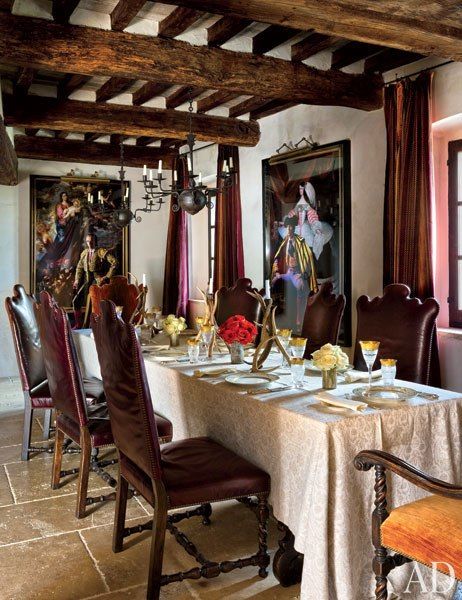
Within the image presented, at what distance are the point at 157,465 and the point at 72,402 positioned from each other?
3.36ft

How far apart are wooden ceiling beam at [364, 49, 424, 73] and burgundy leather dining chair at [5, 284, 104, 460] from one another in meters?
3.02

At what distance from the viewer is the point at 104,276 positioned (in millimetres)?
7770

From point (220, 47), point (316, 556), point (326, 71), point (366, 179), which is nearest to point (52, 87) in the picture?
point (220, 47)

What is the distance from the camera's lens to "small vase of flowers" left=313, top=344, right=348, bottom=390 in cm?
234

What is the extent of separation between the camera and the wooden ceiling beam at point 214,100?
5.48 metres

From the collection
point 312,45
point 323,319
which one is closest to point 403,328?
point 323,319

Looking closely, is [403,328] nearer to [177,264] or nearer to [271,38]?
[271,38]

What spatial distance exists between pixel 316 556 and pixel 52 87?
16.0 ft

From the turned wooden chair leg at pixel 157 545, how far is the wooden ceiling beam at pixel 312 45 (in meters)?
3.21

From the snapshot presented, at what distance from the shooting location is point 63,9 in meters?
3.46

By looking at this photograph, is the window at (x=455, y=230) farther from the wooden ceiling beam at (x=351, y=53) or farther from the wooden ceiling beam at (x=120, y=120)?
the wooden ceiling beam at (x=120, y=120)

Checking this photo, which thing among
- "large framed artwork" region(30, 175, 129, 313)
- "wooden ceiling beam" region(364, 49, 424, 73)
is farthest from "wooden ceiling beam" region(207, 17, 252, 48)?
"large framed artwork" region(30, 175, 129, 313)

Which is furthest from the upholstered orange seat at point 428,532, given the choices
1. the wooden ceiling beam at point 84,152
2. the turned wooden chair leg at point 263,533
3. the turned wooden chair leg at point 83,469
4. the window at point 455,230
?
the wooden ceiling beam at point 84,152

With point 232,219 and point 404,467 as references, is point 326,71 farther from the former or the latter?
point 404,467
